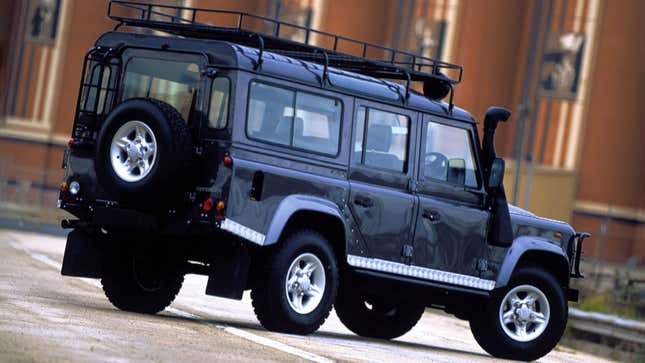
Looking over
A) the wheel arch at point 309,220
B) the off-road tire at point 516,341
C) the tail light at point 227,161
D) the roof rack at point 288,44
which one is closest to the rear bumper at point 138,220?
the tail light at point 227,161

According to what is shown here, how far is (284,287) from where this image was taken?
43.7 ft

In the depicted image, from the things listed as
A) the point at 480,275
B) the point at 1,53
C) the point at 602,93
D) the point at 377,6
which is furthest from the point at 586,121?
the point at 480,275

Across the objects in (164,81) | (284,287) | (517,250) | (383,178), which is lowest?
(284,287)

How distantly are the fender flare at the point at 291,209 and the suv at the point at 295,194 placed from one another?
0.02 metres

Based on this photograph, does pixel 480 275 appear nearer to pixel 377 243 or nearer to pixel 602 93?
pixel 377 243

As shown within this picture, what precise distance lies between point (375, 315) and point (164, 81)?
3535 mm

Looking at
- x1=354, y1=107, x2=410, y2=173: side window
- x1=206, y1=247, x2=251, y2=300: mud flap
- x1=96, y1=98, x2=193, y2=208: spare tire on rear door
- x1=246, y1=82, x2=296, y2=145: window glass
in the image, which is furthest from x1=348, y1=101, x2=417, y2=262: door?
x1=96, y1=98, x2=193, y2=208: spare tire on rear door

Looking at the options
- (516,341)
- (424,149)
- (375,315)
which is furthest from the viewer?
(375,315)

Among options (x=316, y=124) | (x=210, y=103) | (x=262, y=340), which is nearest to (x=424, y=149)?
(x=316, y=124)

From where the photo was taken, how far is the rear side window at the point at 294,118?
43.5 ft

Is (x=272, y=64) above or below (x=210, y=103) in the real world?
above

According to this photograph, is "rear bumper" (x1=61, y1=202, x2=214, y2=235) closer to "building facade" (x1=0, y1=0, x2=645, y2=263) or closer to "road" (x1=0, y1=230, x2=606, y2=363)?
"road" (x1=0, y1=230, x2=606, y2=363)

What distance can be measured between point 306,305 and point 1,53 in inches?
1634

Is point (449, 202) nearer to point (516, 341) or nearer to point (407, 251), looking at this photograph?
point (407, 251)
